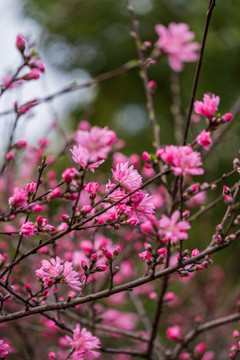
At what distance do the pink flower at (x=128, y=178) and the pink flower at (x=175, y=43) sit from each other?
100cm

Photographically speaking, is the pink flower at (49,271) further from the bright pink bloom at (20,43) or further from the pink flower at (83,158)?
the bright pink bloom at (20,43)

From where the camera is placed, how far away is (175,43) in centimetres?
202

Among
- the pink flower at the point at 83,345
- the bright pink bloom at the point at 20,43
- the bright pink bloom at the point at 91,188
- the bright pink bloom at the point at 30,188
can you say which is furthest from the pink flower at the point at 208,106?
the pink flower at the point at 83,345

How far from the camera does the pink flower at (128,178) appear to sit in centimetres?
118

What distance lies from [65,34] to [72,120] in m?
1.55

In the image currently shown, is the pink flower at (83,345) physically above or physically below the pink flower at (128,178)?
below

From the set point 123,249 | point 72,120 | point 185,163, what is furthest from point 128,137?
point 185,163

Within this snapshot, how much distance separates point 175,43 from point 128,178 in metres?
1.20

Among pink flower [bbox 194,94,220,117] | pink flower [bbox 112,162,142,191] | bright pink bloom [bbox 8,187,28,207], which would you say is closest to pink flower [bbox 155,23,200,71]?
pink flower [bbox 194,94,220,117]

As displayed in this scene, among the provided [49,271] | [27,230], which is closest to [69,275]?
[49,271]

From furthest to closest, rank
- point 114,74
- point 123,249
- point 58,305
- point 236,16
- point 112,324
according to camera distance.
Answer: point 236,16 < point 112,324 < point 123,249 < point 114,74 < point 58,305

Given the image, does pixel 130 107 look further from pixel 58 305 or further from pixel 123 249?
pixel 58 305

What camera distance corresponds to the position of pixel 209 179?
3348 mm

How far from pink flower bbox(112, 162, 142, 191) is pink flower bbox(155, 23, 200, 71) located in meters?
1.00
